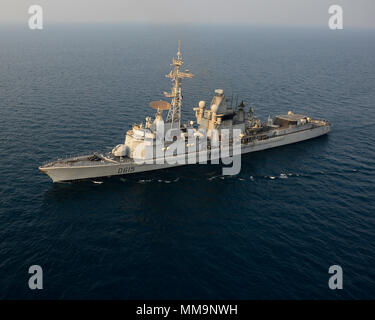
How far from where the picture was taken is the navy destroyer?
156 ft

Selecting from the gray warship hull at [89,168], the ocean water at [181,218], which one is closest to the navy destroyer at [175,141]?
the gray warship hull at [89,168]

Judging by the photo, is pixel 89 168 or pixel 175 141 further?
pixel 175 141

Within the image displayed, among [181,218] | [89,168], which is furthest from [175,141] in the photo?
[181,218]

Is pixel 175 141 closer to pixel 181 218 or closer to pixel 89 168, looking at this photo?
pixel 89 168

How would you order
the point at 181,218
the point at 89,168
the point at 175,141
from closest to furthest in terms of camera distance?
the point at 181,218, the point at 89,168, the point at 175,141

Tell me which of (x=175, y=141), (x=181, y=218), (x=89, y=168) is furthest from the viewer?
(x=175, y=141)

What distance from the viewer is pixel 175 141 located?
52.8 meters

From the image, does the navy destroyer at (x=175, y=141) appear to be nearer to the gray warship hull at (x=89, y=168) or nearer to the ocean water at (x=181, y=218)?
the gray warship hull at (x=89, y=168)

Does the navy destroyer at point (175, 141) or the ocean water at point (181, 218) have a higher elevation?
the navy destroyer at point (175, 141)

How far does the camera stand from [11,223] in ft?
117

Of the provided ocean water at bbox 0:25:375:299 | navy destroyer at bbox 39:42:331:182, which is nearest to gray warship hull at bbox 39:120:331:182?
navy destroyer at bbox 39:42:331:182

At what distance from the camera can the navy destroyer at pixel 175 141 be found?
4747cm
